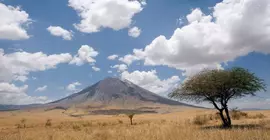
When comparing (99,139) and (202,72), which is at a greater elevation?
(202,72)

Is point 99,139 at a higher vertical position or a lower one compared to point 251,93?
lower

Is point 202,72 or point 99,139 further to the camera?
point 202,72

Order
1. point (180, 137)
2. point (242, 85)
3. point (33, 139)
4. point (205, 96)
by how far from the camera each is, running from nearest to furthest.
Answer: point (180, 137) → point (33, 139) → point (242, 85) → point (205, 96)

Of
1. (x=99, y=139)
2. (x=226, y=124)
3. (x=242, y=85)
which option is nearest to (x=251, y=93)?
(x=242, y=85)

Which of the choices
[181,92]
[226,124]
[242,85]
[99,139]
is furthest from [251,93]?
[99,139]

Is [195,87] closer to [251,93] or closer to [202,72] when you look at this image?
[202,72]

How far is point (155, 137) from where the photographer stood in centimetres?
1249

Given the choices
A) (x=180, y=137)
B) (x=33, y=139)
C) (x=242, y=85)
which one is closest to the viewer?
(x=180, y=137)

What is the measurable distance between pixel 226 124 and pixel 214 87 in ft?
12.7

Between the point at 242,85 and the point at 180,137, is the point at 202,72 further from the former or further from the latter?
the point at 180,137

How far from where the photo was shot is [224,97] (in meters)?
31.2

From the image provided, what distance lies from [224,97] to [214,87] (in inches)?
77.0

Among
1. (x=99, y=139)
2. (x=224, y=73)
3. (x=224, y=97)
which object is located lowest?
(x=99, y=139)

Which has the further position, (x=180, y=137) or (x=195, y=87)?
(x=195, y=87)
